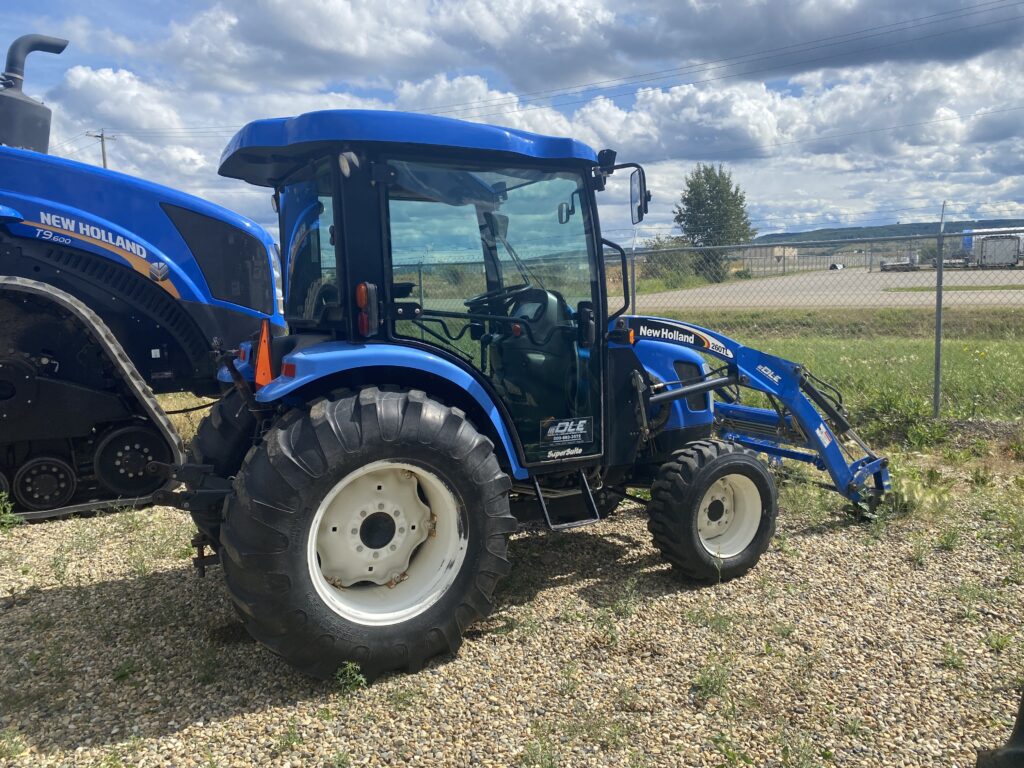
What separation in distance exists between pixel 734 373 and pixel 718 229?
112 ft

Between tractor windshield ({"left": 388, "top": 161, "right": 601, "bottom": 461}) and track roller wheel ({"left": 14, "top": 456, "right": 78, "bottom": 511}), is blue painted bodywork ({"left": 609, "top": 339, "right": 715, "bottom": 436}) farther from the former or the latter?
track roller wheel ({"left": 14, "top": 456, "right": 78, "bottom": 511})

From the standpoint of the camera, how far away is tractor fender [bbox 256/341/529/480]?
10.6 feet

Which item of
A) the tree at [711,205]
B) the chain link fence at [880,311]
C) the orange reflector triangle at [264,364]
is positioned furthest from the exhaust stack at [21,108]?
the tree at [711,205]

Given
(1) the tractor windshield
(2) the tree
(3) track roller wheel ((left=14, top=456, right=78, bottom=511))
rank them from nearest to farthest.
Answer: (1) the tractor windshield → (3) track roller wheel ((left=14, top=456, right=78, bottom=511)) → (2) the tree

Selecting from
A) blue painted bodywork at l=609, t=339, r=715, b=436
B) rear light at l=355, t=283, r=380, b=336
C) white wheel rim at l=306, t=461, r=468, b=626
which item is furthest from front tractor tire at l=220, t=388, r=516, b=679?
blue painted bodywork at l=609, t=339, r=715, b=436

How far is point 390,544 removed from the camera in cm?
348

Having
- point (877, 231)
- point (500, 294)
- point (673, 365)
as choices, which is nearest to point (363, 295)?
point (500, 294)

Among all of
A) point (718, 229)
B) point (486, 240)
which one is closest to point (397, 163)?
point (486, 240)

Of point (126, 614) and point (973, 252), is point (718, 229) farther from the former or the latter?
point (126, 614)

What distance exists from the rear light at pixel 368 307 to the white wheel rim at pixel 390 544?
0.60 meters

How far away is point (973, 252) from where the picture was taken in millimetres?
12016

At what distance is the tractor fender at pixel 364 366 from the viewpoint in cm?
325

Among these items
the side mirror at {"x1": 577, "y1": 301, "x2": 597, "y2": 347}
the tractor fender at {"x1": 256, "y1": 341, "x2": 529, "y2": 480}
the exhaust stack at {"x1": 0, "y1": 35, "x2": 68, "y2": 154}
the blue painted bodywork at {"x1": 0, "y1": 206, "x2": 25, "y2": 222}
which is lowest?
the tractor fender at {"x1": 256, "y1": 341, "x2": 529, "y2": 480}

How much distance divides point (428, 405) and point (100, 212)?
4.15 m
